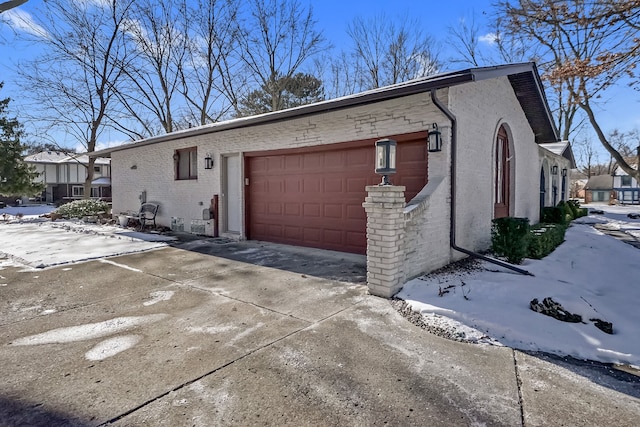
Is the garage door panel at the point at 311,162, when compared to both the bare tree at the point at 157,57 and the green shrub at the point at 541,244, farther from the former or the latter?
the bare tree at the point at 157,57

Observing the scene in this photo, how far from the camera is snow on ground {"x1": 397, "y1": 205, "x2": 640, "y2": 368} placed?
2994 mm

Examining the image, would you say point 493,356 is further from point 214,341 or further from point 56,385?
point 56,385

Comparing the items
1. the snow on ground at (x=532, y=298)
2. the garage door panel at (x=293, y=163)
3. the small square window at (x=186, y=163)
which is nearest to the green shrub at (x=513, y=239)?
the snow on ground at (x=532, y=298)

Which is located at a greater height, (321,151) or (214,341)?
(321,151)

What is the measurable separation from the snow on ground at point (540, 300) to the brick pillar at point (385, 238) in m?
0.23

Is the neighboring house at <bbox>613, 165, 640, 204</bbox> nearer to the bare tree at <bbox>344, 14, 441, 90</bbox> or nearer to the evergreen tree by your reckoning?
the bare tree at <bbox>344, 14, 441, 90</bbox>

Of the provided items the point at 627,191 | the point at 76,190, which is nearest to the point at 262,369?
Result: the point at 76,190

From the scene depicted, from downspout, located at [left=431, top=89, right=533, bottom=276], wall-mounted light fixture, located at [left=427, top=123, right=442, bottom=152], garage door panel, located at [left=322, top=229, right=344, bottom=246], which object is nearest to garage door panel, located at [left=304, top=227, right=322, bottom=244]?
garage door panel, located at [left=322, top=229, right=344, bottom=246]

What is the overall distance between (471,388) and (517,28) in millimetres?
10476

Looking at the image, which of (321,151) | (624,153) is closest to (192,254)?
(321,151)

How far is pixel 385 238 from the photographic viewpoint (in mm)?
4121

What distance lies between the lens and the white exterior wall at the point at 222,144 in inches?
230

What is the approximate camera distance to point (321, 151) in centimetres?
721

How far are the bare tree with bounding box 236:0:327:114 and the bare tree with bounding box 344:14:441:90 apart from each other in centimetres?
212
